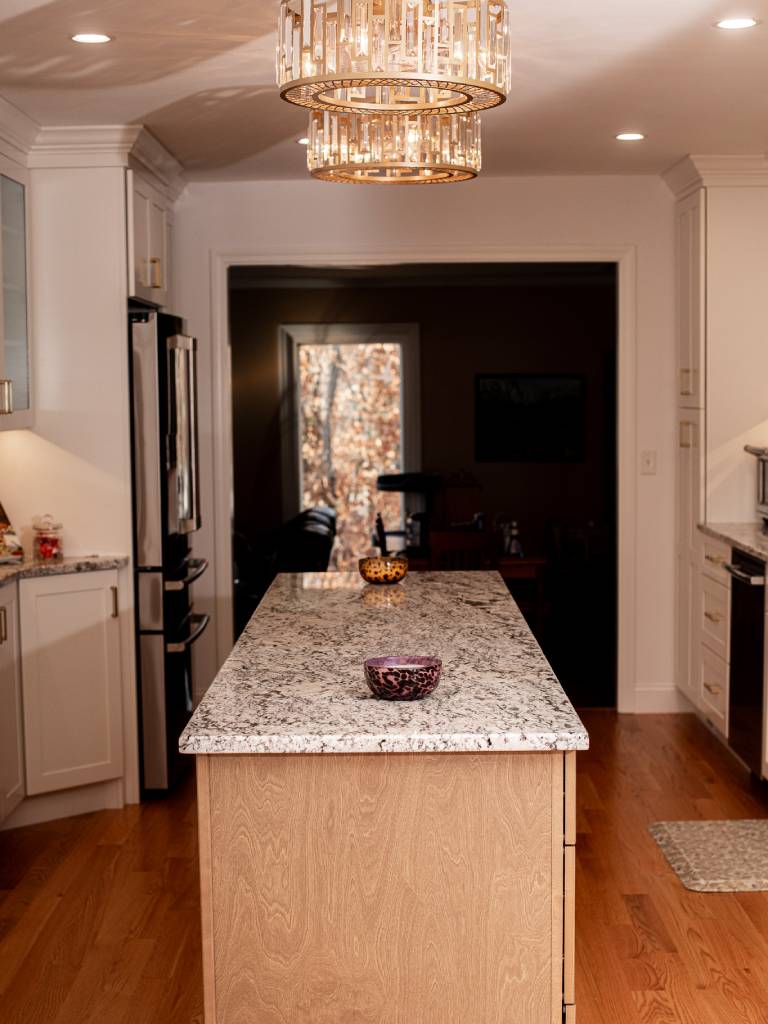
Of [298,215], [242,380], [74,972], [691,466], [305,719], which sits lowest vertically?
[74,972]

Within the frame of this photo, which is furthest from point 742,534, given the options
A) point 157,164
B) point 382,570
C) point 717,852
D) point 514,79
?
point 157,164

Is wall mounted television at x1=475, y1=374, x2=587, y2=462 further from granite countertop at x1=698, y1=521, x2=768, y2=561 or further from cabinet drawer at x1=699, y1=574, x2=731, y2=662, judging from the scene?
cabinet drawer at x1=699, y1=574, x2=731, y2=662

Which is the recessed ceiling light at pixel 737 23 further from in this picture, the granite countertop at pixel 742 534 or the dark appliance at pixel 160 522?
the dark appliance at pixel 160 522

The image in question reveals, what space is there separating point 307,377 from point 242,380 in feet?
1.28

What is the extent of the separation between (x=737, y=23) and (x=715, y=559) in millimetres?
2503

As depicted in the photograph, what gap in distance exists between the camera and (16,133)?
448 centimetres

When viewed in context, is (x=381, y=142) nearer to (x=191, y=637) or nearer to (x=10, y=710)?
(x=10, y=710)

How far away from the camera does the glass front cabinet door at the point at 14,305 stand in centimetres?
443

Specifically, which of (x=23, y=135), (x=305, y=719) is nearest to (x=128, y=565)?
(x=23, y=135)

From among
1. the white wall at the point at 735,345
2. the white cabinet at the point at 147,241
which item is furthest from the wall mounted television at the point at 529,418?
the white cabinet at the point at 147,241

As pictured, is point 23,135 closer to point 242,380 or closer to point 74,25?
point 74,25

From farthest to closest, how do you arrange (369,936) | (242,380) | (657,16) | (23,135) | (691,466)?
(242,380)
(691,466)
(23,135)
(657,16)
(369,936)

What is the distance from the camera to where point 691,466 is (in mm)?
5754

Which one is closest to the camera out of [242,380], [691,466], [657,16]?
[657,16]
